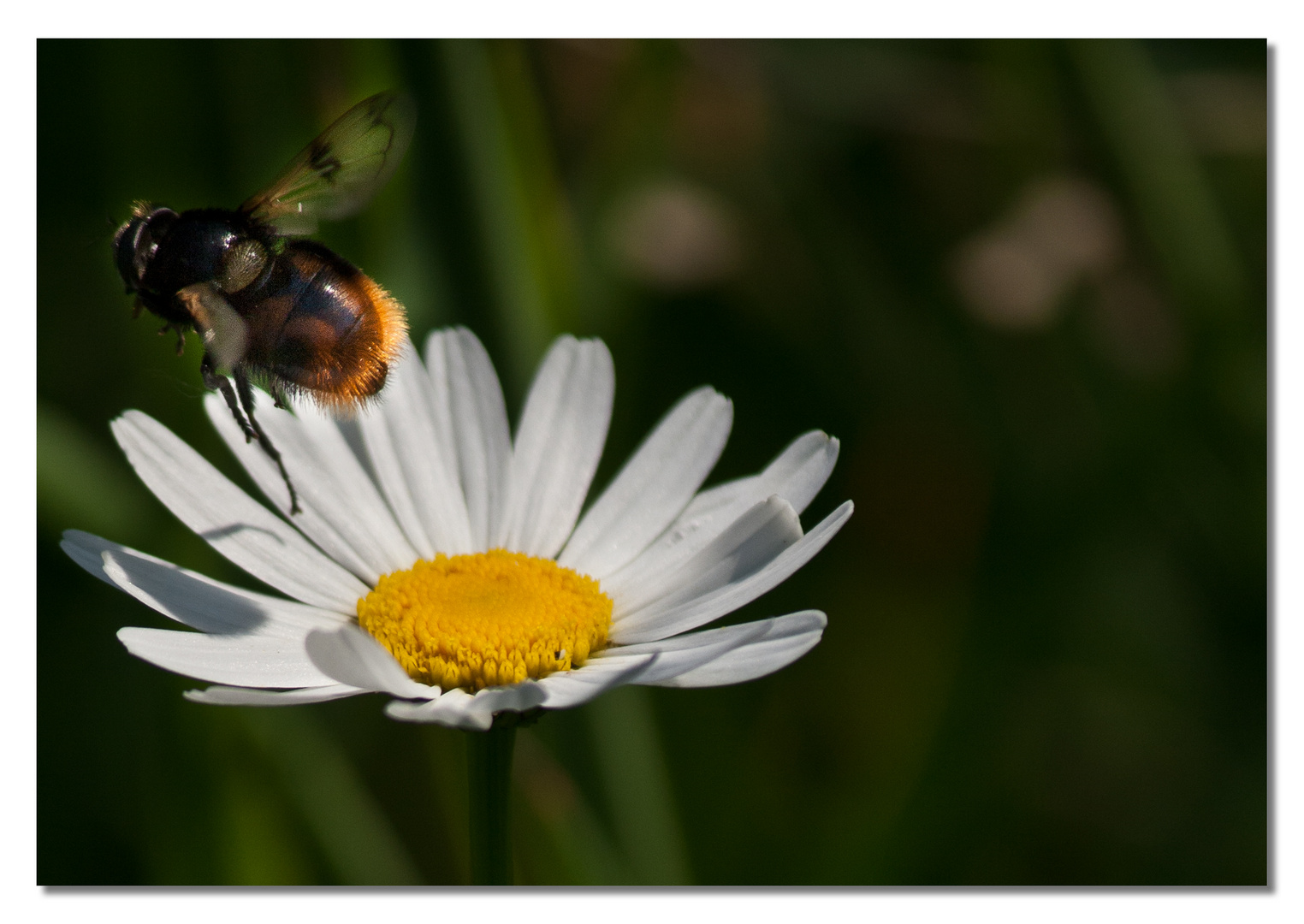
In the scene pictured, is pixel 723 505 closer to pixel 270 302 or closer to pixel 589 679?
pixel 589 679

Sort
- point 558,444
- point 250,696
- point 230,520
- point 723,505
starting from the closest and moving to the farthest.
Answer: point 250,696 → point 230,520 → point 723,505 → point 558,444

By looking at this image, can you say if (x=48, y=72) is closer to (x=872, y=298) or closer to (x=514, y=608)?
(x=514, y=608)

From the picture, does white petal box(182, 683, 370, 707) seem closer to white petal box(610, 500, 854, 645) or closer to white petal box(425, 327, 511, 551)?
white petal box(610, 500, 854, 645)

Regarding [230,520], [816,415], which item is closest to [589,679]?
[230,520]

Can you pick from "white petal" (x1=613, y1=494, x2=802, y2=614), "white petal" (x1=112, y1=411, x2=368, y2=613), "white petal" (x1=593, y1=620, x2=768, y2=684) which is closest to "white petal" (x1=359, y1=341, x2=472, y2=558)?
"white petal" (x1=112, y1=411, x2=368, y2=613)

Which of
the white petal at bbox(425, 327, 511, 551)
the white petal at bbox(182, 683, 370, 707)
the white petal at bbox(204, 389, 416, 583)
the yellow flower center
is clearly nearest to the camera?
the white petal at bbox(182, 683, 370, 707)
